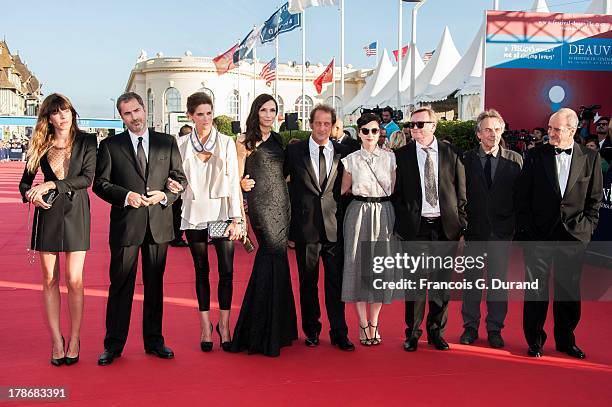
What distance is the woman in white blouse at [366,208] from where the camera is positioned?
16.0 ft

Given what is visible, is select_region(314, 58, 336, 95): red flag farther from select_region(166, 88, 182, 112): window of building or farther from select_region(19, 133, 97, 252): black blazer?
select_region(166, 88, 182, 112): window of building

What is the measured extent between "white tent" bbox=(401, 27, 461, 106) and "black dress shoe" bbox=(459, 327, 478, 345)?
62.1 ft

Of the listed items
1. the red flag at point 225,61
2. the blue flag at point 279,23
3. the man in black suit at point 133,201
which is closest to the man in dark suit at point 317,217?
the man in black suit at point 133,201

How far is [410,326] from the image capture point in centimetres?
499

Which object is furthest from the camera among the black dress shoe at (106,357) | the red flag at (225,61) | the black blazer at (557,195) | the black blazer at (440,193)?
the red flag at (225,61)

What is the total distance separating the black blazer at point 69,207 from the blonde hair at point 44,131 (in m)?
0.06

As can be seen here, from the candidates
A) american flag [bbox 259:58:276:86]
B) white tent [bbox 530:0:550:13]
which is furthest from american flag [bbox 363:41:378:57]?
white tent [bbox 530:0:550:13]

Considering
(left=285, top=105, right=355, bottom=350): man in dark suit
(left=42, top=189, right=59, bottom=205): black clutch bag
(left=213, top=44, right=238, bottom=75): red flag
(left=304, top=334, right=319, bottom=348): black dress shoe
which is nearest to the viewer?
(left=42, top=189, right=59, bottom=205): black clutch bag

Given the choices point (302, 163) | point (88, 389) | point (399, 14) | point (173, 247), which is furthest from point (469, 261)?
point (399, 14)

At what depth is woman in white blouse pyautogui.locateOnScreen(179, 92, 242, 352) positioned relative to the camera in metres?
4.76

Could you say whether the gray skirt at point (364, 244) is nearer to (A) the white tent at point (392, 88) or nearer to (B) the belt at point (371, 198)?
(B) the belt at point (371, 198)

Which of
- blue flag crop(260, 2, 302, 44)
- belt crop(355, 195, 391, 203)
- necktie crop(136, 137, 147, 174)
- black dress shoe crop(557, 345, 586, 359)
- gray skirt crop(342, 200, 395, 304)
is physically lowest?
black dress shoe crop(557, 345, 586, 359)

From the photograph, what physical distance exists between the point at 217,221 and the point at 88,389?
Result: 59.9 inches

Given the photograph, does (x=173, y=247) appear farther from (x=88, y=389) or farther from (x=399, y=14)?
(x=399, y=14)
